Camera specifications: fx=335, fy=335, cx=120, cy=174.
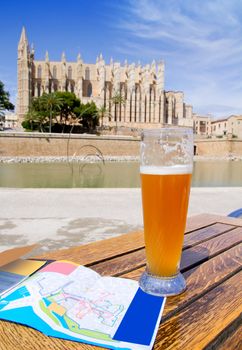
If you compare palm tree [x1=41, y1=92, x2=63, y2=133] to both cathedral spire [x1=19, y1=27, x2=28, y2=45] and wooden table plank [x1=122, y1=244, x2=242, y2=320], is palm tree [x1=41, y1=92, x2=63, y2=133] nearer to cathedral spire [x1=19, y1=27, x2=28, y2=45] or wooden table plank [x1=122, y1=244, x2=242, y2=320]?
cathedral spire [x1=19, y1=27, x2=28, y2=45]

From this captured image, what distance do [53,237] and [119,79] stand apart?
5301cm

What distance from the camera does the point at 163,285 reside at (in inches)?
30.2

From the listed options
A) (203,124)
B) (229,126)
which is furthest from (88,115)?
(203,124)

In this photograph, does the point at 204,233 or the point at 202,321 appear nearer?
the point at 202,321

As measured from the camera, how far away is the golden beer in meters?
0.73

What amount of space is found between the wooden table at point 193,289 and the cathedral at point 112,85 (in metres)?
51.1

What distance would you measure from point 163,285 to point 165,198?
207mm

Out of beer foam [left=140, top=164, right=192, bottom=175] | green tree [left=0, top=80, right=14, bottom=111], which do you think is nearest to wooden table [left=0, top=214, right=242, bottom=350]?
beer foam [left=140, top=164, right=192, bottom=175]

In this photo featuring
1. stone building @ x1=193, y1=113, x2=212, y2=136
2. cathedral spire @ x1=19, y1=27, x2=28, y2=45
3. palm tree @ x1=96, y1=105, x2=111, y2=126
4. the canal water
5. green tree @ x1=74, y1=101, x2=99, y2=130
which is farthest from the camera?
stone building @ x1=193, y1=113, x2=212, y2=136

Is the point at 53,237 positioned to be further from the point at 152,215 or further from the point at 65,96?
the point at 65,96

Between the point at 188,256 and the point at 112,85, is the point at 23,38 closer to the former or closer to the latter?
the point at 112,85

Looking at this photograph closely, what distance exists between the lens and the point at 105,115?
51344 millimetres

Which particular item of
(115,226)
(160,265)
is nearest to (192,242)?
(160,265)

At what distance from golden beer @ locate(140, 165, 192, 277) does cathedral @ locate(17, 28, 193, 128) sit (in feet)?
169
